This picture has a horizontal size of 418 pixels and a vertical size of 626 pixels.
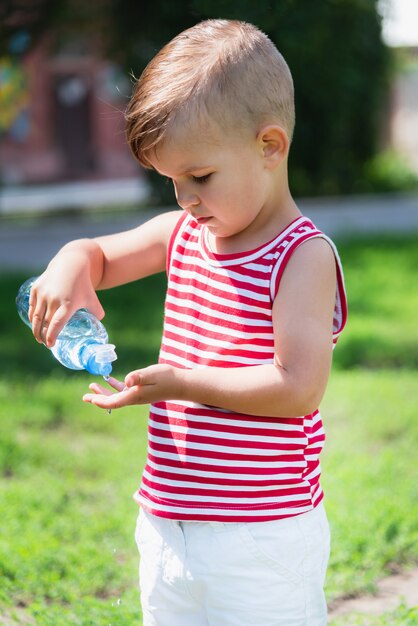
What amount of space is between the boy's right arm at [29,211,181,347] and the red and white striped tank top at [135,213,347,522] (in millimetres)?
240

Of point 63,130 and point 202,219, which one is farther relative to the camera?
point 63,130

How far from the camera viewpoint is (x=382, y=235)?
467 inches

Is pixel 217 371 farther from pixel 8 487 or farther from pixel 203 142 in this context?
pixel 8 487

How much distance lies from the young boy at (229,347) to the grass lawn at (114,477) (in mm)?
913

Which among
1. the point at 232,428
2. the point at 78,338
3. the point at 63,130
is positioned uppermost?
the point at 78,338

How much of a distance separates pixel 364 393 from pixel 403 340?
4.67ft

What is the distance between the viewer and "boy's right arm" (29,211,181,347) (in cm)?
211

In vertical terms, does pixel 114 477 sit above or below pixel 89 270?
below

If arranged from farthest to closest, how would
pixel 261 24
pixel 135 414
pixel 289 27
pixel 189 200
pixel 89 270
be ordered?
1. pixel 135 414
2. pixel 289 27
3. pixel 261 24
4. pixel 89 270
5. pixel 189 200

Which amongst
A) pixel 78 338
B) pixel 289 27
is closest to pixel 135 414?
pixel 289 27

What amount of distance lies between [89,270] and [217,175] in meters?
0.45

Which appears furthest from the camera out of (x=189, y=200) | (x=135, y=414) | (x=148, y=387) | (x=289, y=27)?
(x=135, y=414)

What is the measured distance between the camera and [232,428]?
202cm

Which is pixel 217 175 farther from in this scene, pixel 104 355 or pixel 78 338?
pixel 78 338
